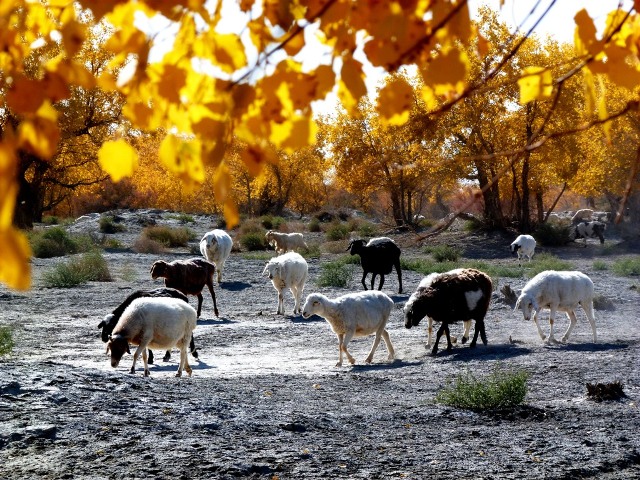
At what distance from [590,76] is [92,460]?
4.80m

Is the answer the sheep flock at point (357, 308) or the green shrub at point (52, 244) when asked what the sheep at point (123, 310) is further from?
the green shrub at point (52, 244)

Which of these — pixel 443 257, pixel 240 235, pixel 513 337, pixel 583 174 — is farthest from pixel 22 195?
pixel 513 337

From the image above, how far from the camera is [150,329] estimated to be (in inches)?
464

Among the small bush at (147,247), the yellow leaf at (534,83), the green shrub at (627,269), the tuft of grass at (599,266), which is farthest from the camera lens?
the small bush at (147,247)

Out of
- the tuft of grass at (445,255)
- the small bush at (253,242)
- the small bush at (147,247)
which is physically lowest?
the tuft of grass at (445,255)

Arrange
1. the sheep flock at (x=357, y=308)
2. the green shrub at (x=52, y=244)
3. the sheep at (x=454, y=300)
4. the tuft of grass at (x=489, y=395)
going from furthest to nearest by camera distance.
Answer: the green shrub at (x=52, y=244), the sheep at (x=454, y=300), the sheep flock at (x=357, y=308), the tuft of grass at (x=489, y=395)

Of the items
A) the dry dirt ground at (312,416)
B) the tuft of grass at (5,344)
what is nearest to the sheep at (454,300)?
the dry dirt ground at (312,416)

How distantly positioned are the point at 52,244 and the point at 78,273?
8867 mm

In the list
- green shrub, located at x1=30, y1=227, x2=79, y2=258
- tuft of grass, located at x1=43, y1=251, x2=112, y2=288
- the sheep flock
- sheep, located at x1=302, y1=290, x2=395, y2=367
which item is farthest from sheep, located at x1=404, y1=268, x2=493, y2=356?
green shrub, located at x1=30, y1=227, x2=79, y2=258

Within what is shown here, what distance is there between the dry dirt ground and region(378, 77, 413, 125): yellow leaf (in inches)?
156

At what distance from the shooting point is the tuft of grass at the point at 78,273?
958 inches

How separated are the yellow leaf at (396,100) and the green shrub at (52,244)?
101ft

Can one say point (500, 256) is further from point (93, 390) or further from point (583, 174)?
point (93, 390)

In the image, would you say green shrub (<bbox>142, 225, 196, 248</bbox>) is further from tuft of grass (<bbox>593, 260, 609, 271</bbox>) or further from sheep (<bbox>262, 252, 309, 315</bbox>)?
sheep (<bbox>262, 252, 309, 315</bbox>)
